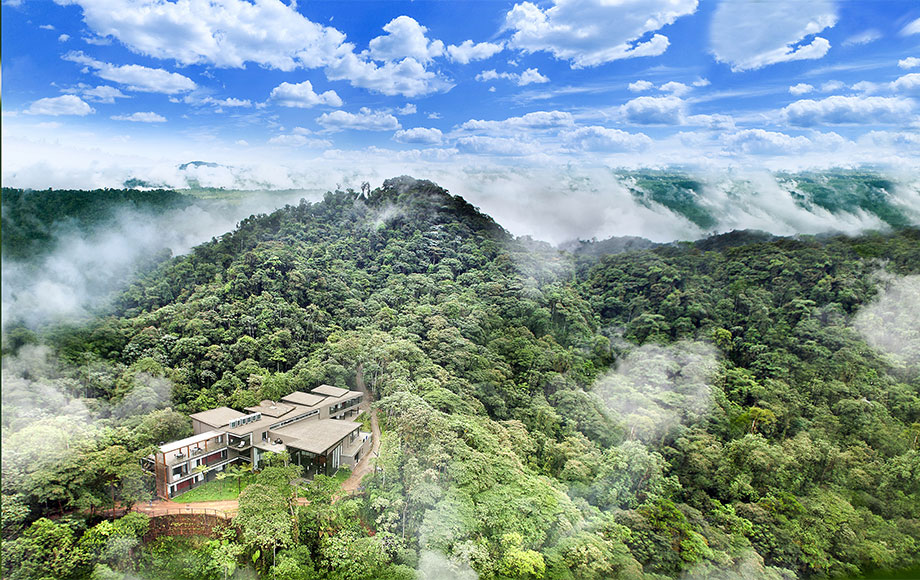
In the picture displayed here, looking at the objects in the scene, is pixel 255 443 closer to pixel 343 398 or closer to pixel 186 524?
pixel 186 524

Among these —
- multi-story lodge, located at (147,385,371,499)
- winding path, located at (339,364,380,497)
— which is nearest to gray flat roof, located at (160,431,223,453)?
multi-story lodge, located at (147,385,371,499)

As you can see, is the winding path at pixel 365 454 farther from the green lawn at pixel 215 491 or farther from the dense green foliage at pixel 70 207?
the dense green foliage at pixel 70 207

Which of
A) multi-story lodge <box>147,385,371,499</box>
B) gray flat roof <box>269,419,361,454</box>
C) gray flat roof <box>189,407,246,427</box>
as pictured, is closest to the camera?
multi-story lodge <box>147,385,371,499</box>

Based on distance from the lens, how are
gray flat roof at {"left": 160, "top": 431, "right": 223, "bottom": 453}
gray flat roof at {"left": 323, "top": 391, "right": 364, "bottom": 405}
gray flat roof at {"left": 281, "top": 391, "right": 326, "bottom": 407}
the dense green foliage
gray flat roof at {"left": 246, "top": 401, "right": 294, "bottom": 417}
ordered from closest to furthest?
the dense green foliage < gray flat roof at {"left": 160, "top": 431, "right": 223, "bottom": 453} < gray flat roof at {"left": 246, "top": 401, "right": 294, "bottom": 417} < gray flat roof at {"left": 281, "top": 391, "right": 326, "bottom": 407} < gray flat roof at {"left": 323, "top": 391, "right": 364, "bottom": 405}

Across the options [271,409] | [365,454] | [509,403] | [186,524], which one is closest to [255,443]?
[271,409]

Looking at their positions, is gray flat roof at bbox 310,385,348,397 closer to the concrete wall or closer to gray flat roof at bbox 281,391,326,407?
gray flat roof at bbox 281,391,326,407

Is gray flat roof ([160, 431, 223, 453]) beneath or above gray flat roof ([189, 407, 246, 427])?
beneath

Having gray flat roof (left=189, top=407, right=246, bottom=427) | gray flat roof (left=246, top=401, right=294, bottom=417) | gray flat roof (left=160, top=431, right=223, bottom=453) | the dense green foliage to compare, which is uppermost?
the dense green foliage

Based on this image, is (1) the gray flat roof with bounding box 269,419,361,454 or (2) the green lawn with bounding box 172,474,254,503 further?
(1) the gray flat roof with bounding box 269,419,361,454
